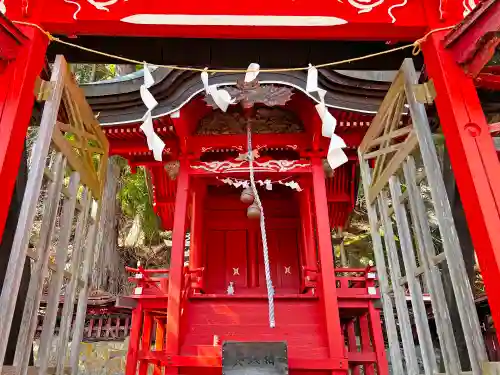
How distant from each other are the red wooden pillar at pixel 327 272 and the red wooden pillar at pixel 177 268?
2.12 m

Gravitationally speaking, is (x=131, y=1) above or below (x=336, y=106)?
below

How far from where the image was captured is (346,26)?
316 centimetres

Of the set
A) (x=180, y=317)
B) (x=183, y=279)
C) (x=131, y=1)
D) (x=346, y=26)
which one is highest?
(x=131, y=1)

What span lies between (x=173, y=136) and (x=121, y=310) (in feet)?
19.6

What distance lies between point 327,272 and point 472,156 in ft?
12.6

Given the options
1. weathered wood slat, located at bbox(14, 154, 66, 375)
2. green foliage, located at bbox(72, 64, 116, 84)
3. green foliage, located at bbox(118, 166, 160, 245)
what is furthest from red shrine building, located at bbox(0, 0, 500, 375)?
green foliage, located at bbox(72, 64, 116, 84)

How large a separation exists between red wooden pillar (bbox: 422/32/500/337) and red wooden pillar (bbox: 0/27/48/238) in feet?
9.32

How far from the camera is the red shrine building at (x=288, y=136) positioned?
264cm

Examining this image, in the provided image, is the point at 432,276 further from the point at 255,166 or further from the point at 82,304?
the point at 255,166

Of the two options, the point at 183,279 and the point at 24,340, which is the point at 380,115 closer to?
the point at 24,340

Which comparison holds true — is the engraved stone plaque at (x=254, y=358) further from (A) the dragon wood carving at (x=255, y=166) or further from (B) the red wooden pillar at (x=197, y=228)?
(A) the dragon wood carving at (x=255, y=166)

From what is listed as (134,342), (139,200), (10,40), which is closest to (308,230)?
(134,342)

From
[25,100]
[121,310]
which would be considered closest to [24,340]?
[25,100]

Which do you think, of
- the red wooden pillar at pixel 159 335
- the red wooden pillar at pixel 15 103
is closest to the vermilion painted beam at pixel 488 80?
the red wooden pillar at pixel 15 103
